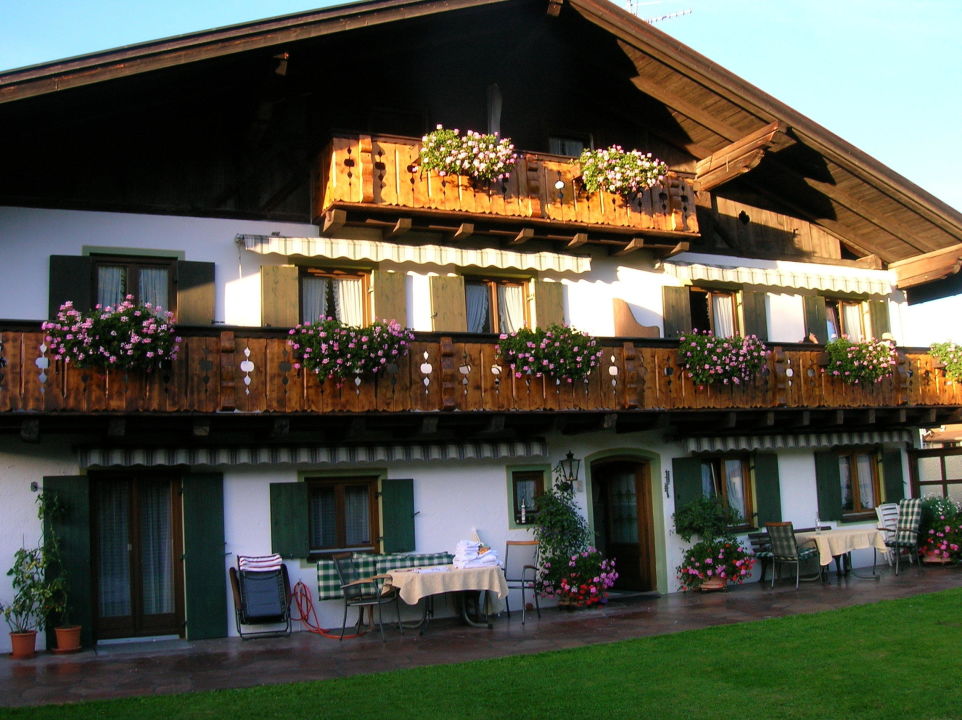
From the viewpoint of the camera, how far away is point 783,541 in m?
16.7

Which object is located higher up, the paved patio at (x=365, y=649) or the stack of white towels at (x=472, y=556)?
the stack of white towels at (x=472, y=556)

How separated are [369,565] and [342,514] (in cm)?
103

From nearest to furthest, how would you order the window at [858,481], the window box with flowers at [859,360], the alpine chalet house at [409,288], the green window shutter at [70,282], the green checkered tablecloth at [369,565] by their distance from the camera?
the alpine chalet house at [409,288]
the green window shutter at [70,282]
the green checkered tablecloth at [369,565]
the window box with flowers at [859,360]
the window at [858,481]

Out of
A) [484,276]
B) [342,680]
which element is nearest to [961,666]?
[342,680]

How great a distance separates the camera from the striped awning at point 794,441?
56.4 feet

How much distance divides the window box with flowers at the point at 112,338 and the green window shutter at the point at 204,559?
1.99 m

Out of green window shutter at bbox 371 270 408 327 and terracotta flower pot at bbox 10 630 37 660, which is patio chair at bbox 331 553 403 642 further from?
terracotta flower pot at bbox 10 630 37 660

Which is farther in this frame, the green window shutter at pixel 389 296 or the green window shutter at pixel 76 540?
the green window shutter at pixel 389 296

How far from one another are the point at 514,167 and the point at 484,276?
1.66 metres

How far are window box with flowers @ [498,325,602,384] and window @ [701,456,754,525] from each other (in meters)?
3.91

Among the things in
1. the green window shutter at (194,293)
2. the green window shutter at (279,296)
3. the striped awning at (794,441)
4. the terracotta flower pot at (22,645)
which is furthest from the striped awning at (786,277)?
the terracotta flower pot at (22,645)

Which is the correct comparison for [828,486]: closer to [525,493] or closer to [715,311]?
[715,311]

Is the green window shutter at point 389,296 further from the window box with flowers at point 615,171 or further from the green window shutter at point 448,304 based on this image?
the window box with flowers at point 615,171

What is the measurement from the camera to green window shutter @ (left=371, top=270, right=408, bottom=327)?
49.7 ft
